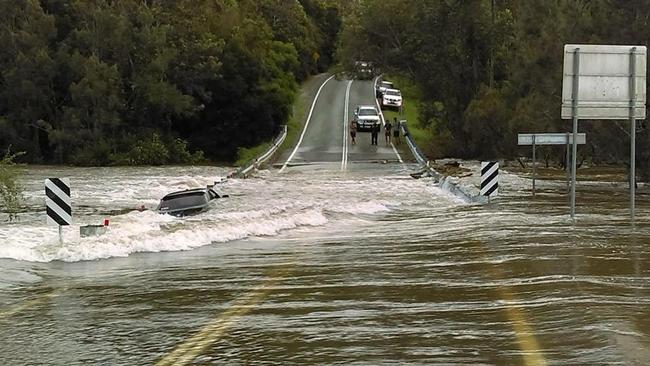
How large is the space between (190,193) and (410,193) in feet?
27.9

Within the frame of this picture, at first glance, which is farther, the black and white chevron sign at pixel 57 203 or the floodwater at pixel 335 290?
the black and white chevron sign at pixel 57 203

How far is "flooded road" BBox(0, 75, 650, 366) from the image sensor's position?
6984 mm

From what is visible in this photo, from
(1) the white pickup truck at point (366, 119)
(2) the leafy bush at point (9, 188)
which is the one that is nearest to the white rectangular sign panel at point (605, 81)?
(2) the leafy bush at point (9, 188)

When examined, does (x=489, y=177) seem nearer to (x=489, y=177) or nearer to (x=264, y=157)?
(x=489, y=177)

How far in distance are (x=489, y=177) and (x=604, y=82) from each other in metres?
7.46

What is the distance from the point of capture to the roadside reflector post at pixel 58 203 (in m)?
15.2

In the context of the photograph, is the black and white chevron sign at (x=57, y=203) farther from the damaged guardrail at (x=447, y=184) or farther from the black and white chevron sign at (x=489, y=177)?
the damaged guardrail at (x=447, y=184)

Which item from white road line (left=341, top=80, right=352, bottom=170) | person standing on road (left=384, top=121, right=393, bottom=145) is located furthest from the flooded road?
person standing on road (left=384, top=121, right=393, bottom=145)

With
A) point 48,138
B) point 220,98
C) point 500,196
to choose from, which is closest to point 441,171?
point 500,196

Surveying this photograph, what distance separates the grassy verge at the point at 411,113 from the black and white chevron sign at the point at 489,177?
1359 inches

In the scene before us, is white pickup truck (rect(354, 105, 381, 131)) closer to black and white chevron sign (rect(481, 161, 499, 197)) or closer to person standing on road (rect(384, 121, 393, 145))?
person standing on road (rect(384, 121, 393, 145))

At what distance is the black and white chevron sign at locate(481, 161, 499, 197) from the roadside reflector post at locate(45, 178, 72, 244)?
38.3 feet

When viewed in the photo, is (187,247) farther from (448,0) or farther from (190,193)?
(448,0)

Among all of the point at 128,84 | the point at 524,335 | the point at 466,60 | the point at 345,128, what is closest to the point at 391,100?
the point at 345,128
